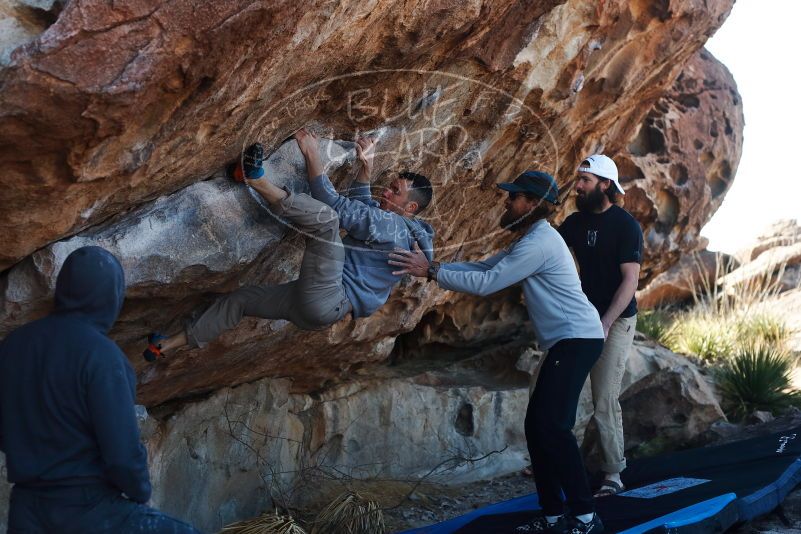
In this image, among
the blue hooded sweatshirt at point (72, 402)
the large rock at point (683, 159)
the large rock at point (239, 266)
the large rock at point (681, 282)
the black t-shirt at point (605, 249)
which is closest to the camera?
the blue hooded sweatshirt at point (72, 402)

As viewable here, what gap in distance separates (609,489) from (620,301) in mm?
1340

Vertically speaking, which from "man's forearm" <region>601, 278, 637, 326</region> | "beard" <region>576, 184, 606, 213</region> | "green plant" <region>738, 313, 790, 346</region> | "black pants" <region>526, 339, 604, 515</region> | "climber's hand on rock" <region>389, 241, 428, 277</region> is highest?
"beard" <region>576, 184, 606, 213</region>

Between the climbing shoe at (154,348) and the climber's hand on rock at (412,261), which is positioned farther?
the climber's hand on rock at (412,261)

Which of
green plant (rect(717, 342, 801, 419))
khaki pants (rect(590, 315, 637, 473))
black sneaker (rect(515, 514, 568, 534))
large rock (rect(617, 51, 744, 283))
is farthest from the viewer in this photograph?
large rock (rect(617, 51, 744, 283))

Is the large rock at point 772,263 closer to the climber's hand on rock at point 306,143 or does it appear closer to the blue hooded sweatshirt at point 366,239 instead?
the blue hooded sweatshirt at point 366,239

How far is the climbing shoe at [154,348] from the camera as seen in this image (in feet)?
17.2

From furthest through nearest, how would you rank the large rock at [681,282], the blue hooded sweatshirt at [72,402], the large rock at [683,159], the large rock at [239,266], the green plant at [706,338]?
the large rock at [681,282]
the green plant at [706,338]
the large rock at [683,159]
the large rock at [239,266]
the blue hooded sweatshirt at [72,402]

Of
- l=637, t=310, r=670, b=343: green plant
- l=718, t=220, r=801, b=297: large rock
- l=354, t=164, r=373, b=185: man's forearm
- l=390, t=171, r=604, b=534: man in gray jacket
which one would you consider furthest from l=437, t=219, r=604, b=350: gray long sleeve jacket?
l=718, t=220, r=801, b=297: large rock

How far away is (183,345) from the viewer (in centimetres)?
555

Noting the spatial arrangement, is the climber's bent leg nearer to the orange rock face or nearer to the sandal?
the orange rock face

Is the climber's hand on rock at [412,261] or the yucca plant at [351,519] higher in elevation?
the climber's hand on rock at [412,261]

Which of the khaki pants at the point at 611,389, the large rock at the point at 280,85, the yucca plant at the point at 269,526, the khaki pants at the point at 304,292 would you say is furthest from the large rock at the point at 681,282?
the khaki pants at the point at 304,292

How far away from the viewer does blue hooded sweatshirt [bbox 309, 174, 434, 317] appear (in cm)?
535

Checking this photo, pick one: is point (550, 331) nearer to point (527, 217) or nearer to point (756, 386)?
point (527, 217)
